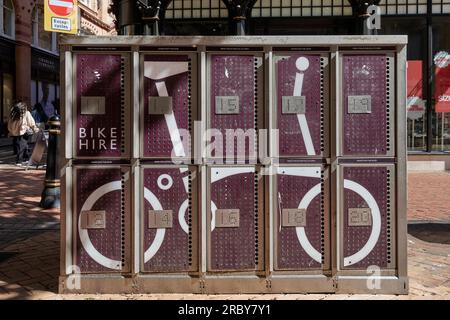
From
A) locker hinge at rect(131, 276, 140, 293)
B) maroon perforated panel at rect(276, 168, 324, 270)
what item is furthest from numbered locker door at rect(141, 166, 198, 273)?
maroon perforated panel at rect(276, 168, 324, 270)

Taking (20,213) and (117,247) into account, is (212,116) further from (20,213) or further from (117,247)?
(20,213)

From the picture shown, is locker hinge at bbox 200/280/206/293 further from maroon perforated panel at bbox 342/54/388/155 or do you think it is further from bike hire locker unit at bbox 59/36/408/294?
maroon perforated panel at bbox 342/54/388/155

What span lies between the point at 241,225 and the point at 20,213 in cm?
449

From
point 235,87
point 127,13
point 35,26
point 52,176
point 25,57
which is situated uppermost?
point 35,26

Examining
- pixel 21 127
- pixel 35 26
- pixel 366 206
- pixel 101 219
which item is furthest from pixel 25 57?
pixel 366 206

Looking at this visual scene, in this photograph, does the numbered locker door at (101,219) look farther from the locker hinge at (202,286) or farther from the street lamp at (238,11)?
the street lamp at (238,11)

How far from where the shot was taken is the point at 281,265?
3709 millimetres

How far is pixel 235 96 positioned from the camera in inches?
144

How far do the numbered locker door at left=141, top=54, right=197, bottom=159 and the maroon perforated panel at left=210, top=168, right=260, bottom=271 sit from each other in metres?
0.47

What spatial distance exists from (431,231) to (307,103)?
3.20 m

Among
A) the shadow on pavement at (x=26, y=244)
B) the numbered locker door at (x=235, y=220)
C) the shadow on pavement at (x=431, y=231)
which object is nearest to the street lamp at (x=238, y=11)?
the shadow on pavement at (x=26, y=244)

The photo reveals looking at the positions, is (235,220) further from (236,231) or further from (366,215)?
(366,215)

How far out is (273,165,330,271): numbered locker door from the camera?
3.70 meters
